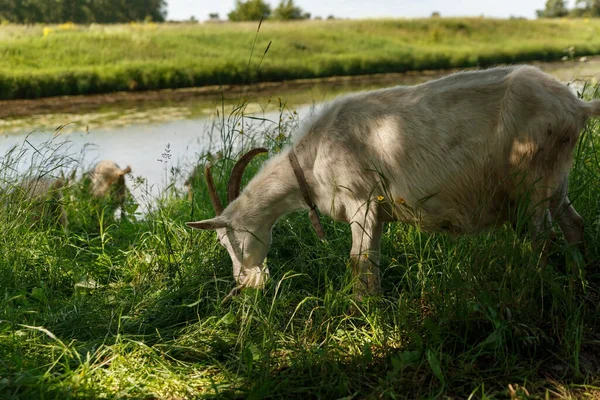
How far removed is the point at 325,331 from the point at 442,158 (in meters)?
1.33

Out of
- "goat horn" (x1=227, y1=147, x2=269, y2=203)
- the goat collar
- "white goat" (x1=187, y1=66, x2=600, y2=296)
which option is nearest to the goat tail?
"white goat" (x1=187, y1=66, x2=600, y2=296)

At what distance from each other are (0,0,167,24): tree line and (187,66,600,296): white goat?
1255 inches

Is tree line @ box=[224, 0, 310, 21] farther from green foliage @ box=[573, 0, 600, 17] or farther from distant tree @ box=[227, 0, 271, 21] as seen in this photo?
green foliage @ box=[573, 0, 600, 17]

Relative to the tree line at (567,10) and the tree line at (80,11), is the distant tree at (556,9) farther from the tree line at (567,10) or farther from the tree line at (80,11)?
the tree line at (80,11)

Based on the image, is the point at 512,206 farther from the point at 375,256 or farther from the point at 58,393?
the point at 58,393

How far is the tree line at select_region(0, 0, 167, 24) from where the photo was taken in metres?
38.0

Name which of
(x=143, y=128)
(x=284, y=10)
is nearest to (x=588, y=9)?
(x=284, y=10)

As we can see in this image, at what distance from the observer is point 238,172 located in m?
4.72

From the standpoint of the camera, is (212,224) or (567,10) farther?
(567,10)

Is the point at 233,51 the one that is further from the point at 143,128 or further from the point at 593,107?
the point at 593,107

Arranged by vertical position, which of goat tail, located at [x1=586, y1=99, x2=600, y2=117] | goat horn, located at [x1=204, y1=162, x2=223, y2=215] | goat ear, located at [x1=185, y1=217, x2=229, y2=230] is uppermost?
goat tail, located at [x1=586, y1=99, x2=600, y2=117]

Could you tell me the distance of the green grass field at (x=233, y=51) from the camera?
2106cm

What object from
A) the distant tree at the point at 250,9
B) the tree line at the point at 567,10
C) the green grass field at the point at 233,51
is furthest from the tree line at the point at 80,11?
the tree line at the point at 567,10

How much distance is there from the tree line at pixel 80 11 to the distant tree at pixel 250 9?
6225 millimetres
